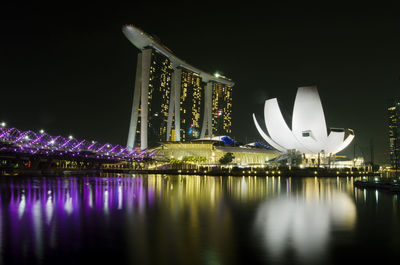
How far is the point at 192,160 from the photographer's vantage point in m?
66.8

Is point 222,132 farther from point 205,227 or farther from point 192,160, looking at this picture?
point 205,227

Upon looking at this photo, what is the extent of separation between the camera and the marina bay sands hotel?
7225 cm

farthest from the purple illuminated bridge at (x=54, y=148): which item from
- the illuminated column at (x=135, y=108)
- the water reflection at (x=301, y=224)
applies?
the water reflection at (x=301, y=224)

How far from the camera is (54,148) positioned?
54.2 metres

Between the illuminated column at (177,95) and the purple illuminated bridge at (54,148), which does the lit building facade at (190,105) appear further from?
the purple illuminated bridge at (54,148)

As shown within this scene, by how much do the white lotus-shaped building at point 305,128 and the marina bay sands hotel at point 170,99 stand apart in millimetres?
24421

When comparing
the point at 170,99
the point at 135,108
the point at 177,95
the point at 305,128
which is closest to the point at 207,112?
the point at 170,99

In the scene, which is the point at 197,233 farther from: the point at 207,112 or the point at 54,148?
the point at 207,112

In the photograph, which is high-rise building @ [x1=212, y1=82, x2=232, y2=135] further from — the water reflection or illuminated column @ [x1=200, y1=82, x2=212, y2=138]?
the water reflection

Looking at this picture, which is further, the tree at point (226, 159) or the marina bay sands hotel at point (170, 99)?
the marina bay sands hotel at point (170, 99)

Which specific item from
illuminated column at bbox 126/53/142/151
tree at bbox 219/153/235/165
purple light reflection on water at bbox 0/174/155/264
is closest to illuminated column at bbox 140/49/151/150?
illuminated column at bbox 126/53/142/151

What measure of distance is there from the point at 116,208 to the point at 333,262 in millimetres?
8473

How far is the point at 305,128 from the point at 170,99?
115 feet

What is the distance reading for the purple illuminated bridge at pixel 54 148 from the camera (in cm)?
4681
